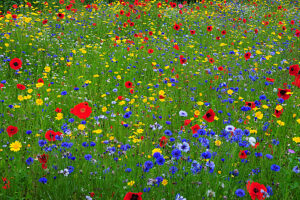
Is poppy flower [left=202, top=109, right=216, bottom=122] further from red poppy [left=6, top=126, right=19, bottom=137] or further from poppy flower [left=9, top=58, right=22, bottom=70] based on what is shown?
poppy flower [left=9, top=58, right=22, bottom=70]

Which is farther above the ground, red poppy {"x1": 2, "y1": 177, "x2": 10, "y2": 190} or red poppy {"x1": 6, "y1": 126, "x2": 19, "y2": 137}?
red poppy {"x1": 6, "y1": 126, "x2": 19, "y2": 137}

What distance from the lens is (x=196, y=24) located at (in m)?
7.66

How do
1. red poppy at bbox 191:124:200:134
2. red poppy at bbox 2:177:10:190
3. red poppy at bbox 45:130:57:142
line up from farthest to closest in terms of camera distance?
red poppy at bbox 191:124:200:134 → red poppy at bbox 45:130:57:142 → red poppy at bbox 2:177:10:190

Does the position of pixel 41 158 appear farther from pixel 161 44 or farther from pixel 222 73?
pixel 161 44

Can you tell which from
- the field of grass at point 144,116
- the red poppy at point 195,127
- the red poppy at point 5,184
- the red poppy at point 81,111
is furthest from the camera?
the red poppy at point 81,111

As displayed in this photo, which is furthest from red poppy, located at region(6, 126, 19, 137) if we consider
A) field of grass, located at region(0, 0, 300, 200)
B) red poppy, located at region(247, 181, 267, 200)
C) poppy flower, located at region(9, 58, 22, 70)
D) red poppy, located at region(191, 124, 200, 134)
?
red poppy, located at region(247, 181, 267, 200)

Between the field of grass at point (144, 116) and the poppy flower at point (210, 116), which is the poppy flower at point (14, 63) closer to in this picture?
the field of grass at point (144, 116)

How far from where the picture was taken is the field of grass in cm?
188

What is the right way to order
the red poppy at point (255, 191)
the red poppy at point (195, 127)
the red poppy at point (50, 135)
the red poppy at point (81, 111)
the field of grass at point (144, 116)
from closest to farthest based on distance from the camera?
the red poppy at point (255, 191), the field of grass at point (144, 116), the red poppy at point (50, 135), the red poppy at point (195, 127), the red poppy at point (81, 111)

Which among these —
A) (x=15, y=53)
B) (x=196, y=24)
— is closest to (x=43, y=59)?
(x=15, y=53)

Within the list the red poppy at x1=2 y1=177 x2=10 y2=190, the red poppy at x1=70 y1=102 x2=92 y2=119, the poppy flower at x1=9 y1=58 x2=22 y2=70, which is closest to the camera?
the red poppy at x1=2 y1=177 x2=10 y2=190

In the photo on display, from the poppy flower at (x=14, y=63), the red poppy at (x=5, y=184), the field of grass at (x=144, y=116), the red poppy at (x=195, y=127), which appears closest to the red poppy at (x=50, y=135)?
the field of grass at (x=144, y=116)

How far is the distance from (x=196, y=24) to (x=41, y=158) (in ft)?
22.2

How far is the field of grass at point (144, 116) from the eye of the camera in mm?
1875
